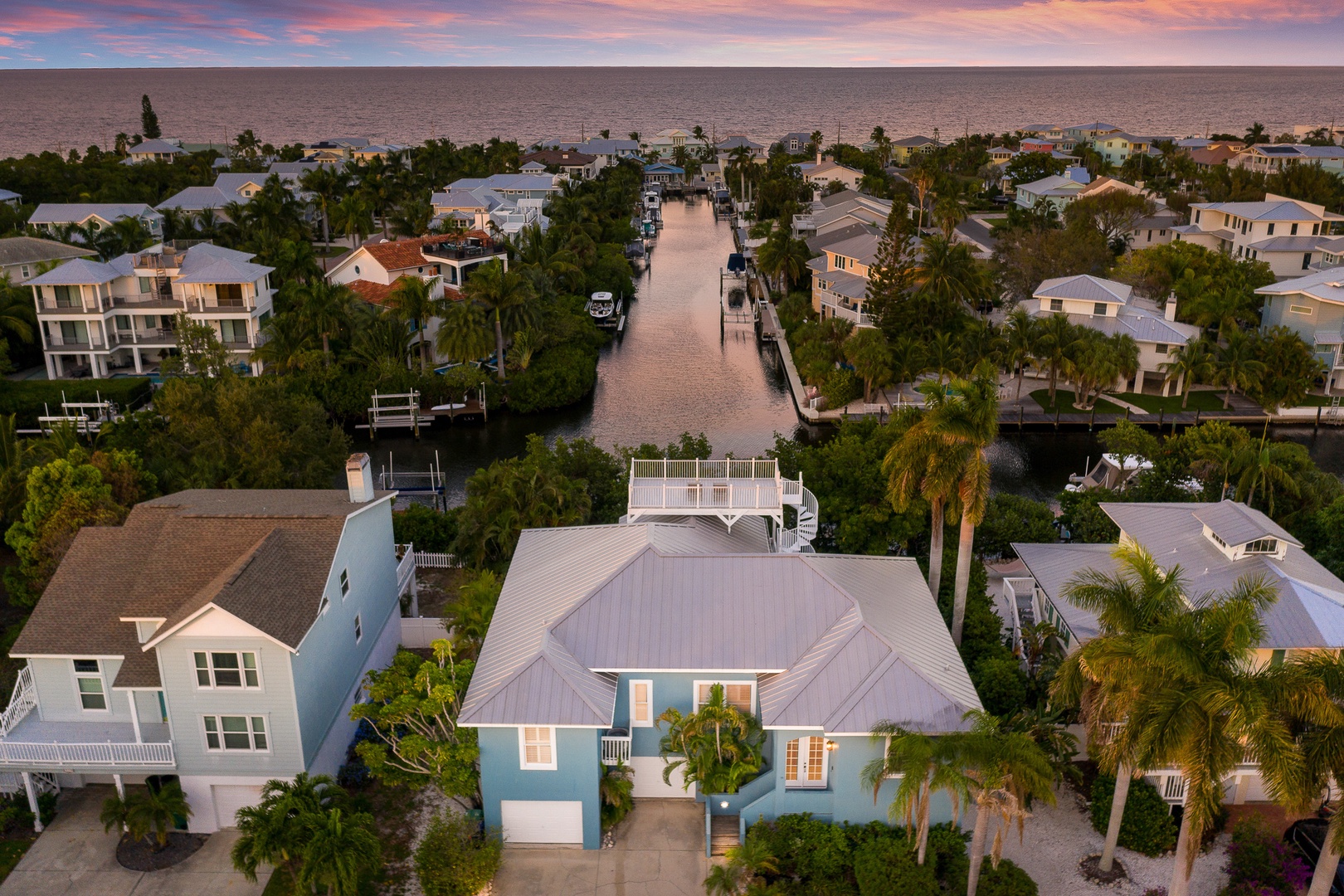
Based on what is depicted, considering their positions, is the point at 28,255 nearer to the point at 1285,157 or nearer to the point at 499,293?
the point at 499,293

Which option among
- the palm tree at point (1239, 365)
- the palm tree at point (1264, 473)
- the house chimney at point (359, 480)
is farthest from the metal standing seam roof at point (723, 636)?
the palm tree at point (1239, 365)

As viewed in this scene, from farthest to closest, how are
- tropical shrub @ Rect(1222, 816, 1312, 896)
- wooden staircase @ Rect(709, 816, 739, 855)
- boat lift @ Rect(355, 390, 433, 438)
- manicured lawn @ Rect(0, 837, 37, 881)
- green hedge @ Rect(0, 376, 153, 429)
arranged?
boat lift @ Rect(355, 390, 433, 438) < green hedge @ Rect(0, 376, 153, 429) < wooden staircase @ Rect(709, 816, 739, 855) < manicured lawn @ Rect(0, 837, 37, 881) < tropical shrub @ Rect(1222, 816, 1312, 896)

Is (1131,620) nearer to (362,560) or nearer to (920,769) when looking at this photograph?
(920,769)

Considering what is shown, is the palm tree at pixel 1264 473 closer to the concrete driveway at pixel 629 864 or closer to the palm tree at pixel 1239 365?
the palm tree at pixel 1239 365

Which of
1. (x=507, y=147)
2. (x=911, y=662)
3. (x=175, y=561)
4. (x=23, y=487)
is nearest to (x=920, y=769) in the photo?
(x=911, y=662)

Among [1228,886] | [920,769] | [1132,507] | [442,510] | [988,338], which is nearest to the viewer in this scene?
[920,769]

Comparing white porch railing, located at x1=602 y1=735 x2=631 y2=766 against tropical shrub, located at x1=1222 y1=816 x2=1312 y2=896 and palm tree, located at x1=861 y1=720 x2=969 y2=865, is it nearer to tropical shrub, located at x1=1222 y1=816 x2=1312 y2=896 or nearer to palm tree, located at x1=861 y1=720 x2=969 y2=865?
palm tree, located at x1=861 y1=720 x2=969 y2=865

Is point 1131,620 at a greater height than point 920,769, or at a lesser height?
greater

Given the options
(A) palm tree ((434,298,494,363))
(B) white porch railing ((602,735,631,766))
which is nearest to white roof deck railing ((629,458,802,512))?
(B) white porch railing ((602,735,631,766))
